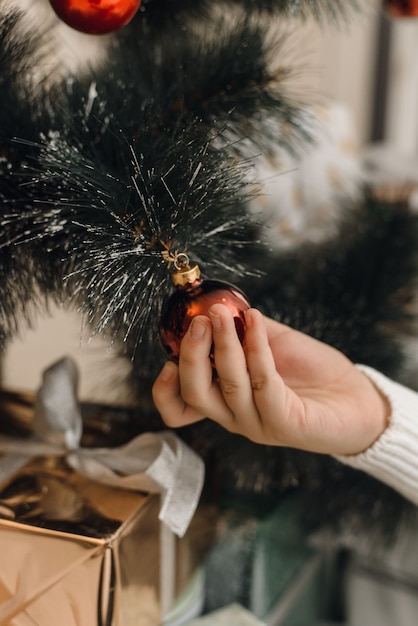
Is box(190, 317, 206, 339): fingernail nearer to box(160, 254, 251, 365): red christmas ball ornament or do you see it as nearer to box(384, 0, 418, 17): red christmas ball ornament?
box(160, 254, 251, 365): red christmas ball ornament

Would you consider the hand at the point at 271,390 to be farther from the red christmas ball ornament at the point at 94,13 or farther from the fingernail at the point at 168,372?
the red christmas ball ornament at the point at 94,13

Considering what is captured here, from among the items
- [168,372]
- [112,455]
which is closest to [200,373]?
[168,372]

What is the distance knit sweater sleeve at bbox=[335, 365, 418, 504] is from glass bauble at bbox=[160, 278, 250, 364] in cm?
14

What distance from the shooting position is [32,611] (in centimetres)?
39

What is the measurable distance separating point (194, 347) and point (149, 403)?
0.64 ft

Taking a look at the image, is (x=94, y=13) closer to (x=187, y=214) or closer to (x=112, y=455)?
(x=187, y=214)

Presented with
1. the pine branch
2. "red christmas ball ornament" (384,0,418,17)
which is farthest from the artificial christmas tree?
"red christmas ball ornament" (384,0,418,17)

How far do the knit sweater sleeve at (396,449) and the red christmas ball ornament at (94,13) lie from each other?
11.2 inches

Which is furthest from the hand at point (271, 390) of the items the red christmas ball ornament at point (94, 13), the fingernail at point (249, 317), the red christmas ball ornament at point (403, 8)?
the red christmas ball ornament at point (403, 8)

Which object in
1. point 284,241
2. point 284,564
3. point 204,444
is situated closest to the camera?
point 204,444

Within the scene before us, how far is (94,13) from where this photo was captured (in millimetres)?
381

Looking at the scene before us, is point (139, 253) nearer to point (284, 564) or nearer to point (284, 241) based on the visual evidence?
point (284, 564)

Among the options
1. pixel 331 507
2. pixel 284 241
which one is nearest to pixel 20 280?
pixel 331 507

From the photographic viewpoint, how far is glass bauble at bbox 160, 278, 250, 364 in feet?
1.14
